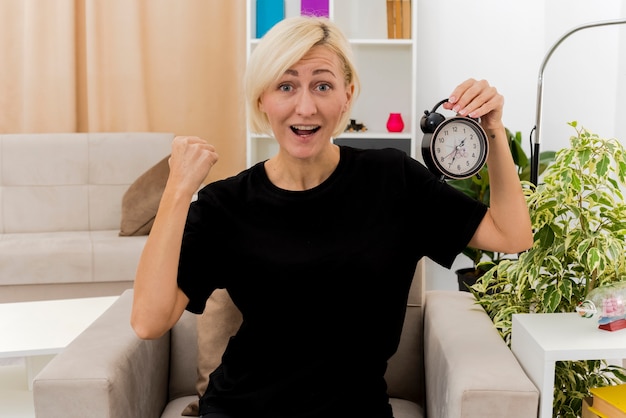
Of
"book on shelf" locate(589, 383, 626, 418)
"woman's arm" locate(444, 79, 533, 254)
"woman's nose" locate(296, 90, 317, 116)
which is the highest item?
"woman's nose" locate(296, 90, 317, 116)

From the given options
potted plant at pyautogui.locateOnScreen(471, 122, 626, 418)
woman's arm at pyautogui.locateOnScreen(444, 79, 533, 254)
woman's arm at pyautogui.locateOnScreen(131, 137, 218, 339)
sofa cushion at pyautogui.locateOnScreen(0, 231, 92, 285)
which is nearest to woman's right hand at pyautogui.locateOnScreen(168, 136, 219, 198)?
woman's arm at pyautogui.locateOnScreen(131, 137, 218, 339)

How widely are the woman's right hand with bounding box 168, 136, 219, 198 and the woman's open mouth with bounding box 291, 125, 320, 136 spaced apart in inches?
7.1

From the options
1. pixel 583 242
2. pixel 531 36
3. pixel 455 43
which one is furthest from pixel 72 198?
pixel 583 242

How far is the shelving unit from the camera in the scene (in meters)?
4.21

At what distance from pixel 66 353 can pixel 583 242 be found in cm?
111

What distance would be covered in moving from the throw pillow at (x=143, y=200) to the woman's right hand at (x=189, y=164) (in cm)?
220

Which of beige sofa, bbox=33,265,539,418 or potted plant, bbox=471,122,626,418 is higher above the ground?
potted plant, bbox=471,122,626,418

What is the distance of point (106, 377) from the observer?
1.45 m

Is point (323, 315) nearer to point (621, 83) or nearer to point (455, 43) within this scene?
point (621, 83)

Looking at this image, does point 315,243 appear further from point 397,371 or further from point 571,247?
point 571,247

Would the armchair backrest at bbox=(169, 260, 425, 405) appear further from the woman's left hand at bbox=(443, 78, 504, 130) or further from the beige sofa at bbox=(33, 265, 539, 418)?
the woman's left hand at bbox=(443, 78, 504, 130)

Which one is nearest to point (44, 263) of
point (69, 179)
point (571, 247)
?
point (69, 179)

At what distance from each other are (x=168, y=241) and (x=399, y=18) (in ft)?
9.46

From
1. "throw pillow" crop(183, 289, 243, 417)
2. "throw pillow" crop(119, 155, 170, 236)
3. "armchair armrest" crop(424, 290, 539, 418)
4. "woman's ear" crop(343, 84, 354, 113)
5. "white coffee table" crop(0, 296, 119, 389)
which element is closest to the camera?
"armchair armrest" crop(424, 290, 539, 418)
